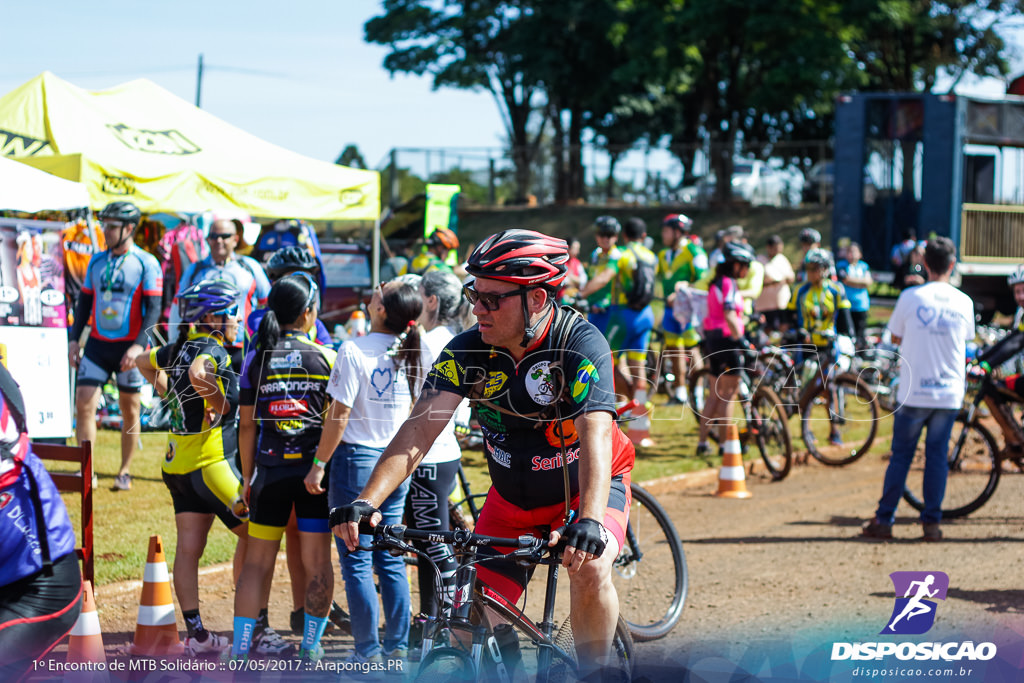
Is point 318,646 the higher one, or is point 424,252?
point 424,252

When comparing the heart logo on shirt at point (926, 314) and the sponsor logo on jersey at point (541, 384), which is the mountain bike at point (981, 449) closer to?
the heart logo on shirt at point (926, 314)

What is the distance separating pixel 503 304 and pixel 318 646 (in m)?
2.48

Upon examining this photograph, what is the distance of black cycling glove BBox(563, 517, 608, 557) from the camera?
3051 millimetres

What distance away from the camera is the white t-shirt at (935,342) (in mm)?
7590

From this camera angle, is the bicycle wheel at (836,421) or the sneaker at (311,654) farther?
the bicycle wheel at (836,421)

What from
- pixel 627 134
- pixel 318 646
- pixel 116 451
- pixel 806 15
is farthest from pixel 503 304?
pixel 627 134

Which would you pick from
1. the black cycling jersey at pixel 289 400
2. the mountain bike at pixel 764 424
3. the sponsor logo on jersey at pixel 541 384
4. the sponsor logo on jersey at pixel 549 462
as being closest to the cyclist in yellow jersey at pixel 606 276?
the mountain bike at pixel 764 424

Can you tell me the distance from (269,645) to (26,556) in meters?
2.37

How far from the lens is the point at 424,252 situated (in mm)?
11797

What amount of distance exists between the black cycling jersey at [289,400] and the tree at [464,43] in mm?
35973

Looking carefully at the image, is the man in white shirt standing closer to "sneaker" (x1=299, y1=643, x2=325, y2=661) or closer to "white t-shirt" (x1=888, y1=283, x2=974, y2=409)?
"white t-shirt" (x1=888, y1=283, x2=974, y2=409)

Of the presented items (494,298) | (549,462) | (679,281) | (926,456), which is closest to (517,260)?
(494,298)

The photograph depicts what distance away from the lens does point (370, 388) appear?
196 inches

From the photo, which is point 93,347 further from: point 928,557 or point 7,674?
point 928,557
